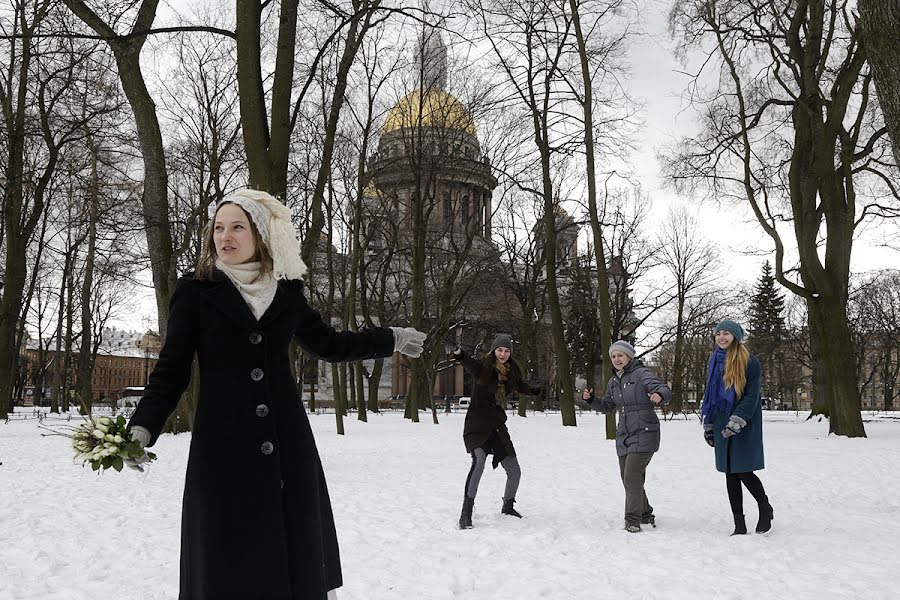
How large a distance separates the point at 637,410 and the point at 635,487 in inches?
29.3

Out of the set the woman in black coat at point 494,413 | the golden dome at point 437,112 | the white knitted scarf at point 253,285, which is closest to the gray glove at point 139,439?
the white knitted scarf at point 253,285

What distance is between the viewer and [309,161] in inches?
948

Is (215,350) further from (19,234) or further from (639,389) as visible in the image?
(19,234)

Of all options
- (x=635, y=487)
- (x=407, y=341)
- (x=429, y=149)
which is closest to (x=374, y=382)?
(x=429, y=149)

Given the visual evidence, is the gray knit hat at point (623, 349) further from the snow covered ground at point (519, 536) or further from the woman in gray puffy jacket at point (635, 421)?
the snow covered ground at point (519, 536)

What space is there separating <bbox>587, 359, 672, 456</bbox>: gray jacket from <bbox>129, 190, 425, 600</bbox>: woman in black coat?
4849mm

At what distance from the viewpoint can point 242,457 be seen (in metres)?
3.02

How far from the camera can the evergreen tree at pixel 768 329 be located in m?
58.8

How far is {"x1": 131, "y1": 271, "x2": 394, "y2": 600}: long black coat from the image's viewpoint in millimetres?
2947

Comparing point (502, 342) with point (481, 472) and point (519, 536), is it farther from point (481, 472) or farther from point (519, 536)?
point (519, 536)

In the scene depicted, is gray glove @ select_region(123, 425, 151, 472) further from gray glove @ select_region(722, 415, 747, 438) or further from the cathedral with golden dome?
the cathedral with golden dome

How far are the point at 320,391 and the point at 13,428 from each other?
4591cm

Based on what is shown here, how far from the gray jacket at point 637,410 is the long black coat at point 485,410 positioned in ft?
3.07

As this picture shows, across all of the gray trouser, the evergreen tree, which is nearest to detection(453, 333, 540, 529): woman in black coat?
the gray trouser
